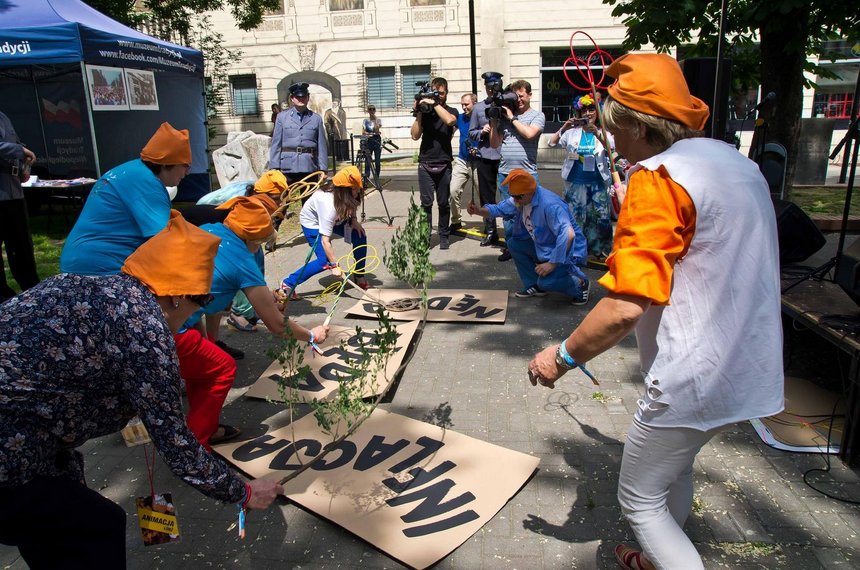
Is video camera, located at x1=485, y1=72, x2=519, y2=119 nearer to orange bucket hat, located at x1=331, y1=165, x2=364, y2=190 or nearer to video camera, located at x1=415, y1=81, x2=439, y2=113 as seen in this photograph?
video camera, located at x1=415, y1=81, x2=439, y2=113

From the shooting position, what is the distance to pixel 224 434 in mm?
3381

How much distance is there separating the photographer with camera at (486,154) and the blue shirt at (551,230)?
1980 millimetres

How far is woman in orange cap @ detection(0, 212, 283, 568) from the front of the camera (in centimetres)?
163

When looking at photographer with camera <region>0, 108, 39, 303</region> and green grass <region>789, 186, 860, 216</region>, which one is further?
green grass <region>789, 186, 860, 216</region>

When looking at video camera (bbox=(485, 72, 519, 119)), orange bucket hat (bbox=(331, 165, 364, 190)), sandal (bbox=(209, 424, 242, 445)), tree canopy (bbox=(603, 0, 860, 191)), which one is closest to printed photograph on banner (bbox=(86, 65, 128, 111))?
orange bucket hat (bbox=(331, 165, 364, 190))

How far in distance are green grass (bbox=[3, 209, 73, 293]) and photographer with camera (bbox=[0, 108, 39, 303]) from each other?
843 mm

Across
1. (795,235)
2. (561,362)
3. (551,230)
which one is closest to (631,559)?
(561,362)

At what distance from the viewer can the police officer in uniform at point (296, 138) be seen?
754cm

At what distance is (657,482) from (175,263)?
1565 mm

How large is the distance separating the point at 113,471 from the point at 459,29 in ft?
70.8

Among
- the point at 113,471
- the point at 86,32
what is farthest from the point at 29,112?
the point at 113,471

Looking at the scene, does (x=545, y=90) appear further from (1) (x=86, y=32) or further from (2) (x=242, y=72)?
(1) (x=86, y=32)

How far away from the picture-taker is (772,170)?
698cm

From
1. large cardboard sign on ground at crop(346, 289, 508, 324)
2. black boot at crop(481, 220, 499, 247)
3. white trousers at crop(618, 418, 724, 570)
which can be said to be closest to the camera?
white trousers at crop(618, 418, 724, 570)
